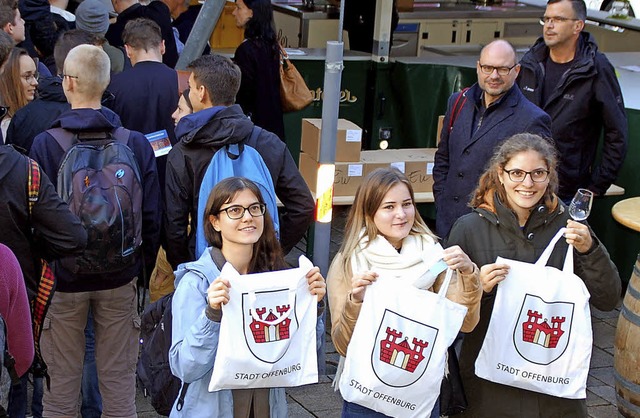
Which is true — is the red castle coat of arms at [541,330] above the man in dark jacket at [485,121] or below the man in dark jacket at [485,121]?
below

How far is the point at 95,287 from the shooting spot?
4.47 m

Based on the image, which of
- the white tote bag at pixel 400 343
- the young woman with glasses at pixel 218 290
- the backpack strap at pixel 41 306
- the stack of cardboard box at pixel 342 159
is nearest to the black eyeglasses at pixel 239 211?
the young woman with glasses at pixel 218 290

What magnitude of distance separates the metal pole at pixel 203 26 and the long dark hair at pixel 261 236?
8.28 ft

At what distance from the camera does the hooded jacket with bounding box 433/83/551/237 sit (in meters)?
5.14

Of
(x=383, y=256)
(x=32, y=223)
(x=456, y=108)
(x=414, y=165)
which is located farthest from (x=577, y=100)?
(x=32, y=223)

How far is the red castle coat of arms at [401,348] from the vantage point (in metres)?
3.44

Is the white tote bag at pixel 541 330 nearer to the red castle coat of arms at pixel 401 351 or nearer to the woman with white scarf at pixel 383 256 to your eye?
the woman with white scarf at pixel 383 256

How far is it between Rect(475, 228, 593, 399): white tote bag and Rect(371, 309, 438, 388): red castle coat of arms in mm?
353

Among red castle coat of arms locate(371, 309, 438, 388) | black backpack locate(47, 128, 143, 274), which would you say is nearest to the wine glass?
red castle coat of arms locate(371, 309, 438, 388)

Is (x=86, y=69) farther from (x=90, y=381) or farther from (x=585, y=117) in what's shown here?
(x=585, y=117)

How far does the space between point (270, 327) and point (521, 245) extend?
1.08 meters

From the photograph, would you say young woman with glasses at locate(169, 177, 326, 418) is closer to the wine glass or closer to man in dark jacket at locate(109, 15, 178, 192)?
the wine glass

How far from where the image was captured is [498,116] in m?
5.17

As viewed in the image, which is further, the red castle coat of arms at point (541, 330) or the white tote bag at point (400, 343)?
the red castle coat of arms at point (541, 330)
